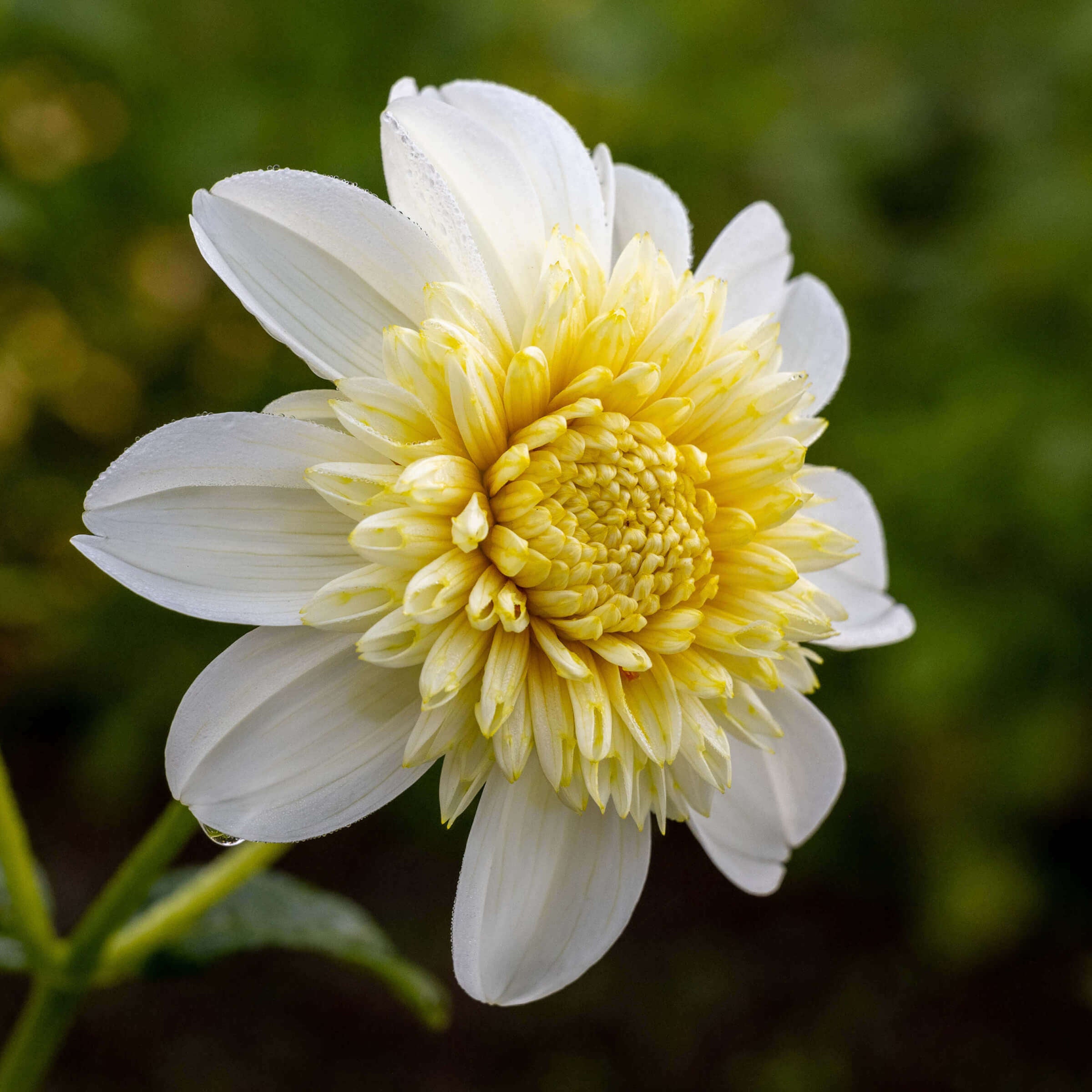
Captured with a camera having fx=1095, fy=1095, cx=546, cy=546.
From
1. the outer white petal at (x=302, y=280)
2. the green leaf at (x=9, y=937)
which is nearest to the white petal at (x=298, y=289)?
the outer white petal at (x=302, y=280)

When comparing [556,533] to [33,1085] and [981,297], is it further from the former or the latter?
[981,297]

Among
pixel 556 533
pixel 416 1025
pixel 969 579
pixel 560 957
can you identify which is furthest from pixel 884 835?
pixel 556 533

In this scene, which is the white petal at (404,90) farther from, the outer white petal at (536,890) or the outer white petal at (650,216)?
the outer white petal at (536,890)

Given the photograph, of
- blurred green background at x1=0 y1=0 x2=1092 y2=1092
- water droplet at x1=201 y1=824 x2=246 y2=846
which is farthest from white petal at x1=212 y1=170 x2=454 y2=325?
blurred green background at x1=0 y1=0 x2=1092 y2=1092

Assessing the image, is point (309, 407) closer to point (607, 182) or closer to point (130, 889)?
point (607, 182)

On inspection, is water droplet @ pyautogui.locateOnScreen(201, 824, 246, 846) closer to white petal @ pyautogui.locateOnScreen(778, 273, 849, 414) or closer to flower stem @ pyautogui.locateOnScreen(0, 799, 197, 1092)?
flower stem @ pyautogui.locateOnScreen(0, 799, 197, 1092)

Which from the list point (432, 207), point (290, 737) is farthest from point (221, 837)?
point (432, 207)
